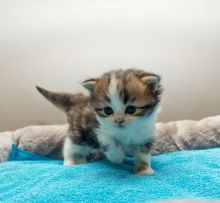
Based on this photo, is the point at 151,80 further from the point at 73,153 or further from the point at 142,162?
the point at 73,153

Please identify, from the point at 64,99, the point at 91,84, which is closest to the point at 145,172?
the point at 91,84

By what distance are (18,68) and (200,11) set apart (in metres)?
0.90

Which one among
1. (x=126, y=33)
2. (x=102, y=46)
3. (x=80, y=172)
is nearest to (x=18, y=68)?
(x=102, y=46)

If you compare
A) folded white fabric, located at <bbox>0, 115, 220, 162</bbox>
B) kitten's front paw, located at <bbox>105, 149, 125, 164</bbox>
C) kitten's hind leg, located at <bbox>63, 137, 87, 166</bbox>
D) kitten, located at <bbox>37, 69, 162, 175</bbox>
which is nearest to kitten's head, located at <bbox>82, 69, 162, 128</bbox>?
kitten, located at <bbox>37, 69, 162, 175</bbox>

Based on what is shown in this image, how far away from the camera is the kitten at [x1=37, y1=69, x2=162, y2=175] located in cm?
131

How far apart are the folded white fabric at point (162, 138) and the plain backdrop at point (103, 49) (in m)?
0.27

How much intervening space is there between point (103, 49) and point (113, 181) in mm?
845

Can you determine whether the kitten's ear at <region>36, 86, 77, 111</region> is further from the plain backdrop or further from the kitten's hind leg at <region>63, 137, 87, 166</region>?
the plain backdrop

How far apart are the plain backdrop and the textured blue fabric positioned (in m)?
0.54

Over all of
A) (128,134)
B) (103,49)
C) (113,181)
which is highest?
(103,49)

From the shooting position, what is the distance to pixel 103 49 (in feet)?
6.48

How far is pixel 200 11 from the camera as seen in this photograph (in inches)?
76.7

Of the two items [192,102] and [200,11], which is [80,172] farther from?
[200,11]

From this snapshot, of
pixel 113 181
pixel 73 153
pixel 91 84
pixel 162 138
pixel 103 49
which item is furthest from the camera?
pixel 103 49
